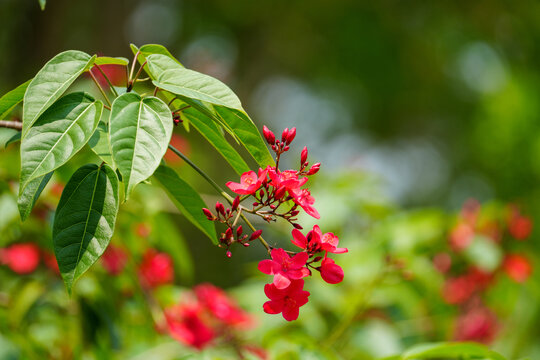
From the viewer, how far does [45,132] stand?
65 cm

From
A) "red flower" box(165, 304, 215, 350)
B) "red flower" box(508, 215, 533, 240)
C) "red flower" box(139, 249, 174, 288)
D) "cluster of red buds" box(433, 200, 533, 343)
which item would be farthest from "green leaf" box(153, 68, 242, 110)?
"red flower" box(508, 215, 533, 240)

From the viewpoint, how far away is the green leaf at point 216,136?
80 centimetres

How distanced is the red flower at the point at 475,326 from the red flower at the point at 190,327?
4.81 ft

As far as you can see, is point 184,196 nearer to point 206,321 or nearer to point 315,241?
point 315,241

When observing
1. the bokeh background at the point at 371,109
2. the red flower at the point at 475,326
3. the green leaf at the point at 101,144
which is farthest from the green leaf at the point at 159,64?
the red flower at the point at 475,326

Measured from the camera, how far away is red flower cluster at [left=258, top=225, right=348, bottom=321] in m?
0.77

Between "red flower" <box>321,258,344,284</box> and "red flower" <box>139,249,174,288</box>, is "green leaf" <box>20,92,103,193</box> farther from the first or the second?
"red flower" <box>139,249,174,288</box>

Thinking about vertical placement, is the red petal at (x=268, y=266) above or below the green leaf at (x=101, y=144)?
above

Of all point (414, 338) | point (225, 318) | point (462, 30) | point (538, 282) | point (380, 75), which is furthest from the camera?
point (380, 75)

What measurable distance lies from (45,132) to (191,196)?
28 cm

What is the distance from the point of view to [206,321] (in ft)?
5.96

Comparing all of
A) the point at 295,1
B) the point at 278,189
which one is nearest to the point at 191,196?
the point at 278,189

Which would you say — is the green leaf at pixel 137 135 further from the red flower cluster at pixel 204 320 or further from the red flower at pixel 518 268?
the red flower at pixel 518 268

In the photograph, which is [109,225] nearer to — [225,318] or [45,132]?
[45,132]
